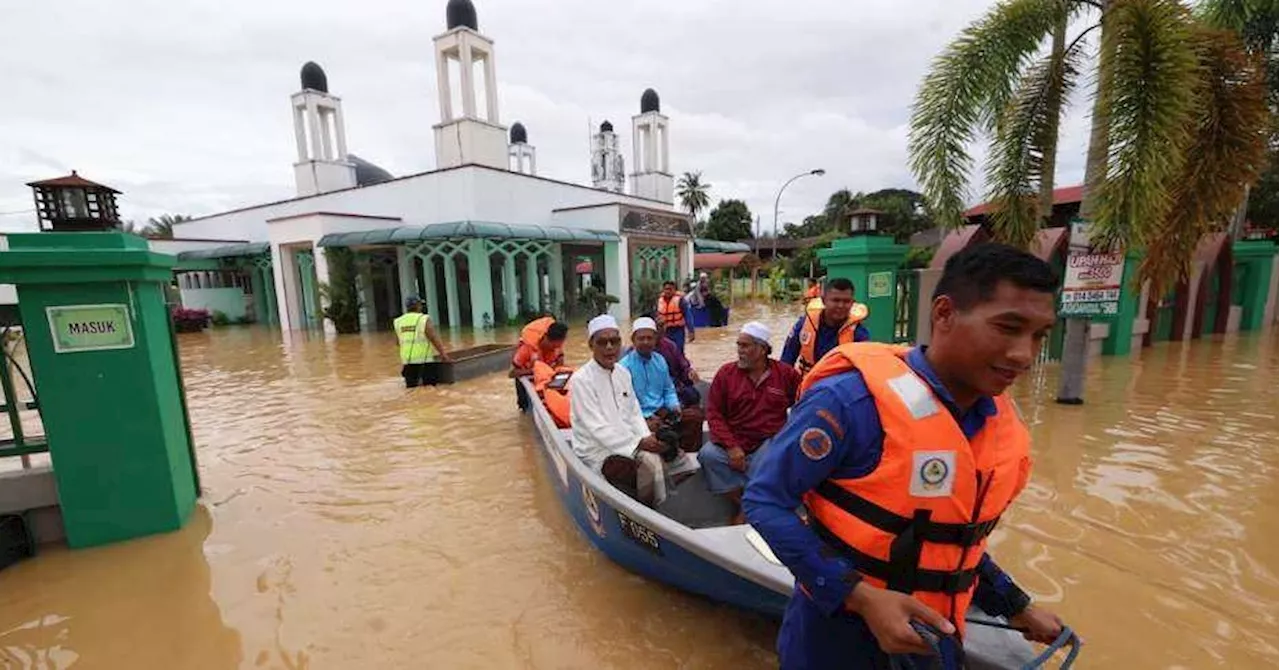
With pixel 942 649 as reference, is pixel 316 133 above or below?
above

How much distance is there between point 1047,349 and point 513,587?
31.8 feet

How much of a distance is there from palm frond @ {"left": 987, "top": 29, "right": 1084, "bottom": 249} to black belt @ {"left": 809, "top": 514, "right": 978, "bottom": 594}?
20.3ft

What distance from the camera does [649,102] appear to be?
2648 centimetres

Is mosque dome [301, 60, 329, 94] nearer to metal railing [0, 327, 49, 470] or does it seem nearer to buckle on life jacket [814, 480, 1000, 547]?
metal railing [0, 327, 49, 470]

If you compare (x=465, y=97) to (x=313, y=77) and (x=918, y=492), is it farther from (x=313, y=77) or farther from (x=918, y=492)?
(x=918, y=492)

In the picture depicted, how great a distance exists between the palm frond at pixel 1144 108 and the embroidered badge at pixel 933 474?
18.6ft

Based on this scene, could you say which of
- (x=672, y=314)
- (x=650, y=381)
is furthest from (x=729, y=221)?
(x=650, y=381)

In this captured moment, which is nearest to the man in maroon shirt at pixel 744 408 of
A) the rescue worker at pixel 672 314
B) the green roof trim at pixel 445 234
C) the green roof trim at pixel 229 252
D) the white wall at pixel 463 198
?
the rescue worker at pixel 672 314

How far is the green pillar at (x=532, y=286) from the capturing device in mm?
18844

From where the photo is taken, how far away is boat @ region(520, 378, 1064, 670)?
1705 mm

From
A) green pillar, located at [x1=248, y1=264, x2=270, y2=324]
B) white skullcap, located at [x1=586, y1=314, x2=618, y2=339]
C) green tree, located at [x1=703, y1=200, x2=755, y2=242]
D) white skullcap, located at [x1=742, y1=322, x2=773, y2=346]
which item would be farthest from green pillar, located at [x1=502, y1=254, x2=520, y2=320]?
green tree, located at [x1=703, y1=200, x2=755, y2=242]

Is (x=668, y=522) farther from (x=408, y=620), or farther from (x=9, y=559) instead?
(x=9, y=559)

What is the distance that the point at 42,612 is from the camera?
325 cm

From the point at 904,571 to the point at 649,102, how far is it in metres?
27.6
